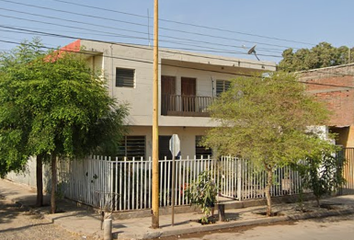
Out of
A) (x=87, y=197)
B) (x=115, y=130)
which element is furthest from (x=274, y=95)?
(x=87, y=197)

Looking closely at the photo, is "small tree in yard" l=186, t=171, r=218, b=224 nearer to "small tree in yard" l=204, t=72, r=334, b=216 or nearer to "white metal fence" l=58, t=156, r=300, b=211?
"white metal fence" l=58, t=156, r=300, b=211

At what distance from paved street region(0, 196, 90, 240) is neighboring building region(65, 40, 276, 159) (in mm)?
5626

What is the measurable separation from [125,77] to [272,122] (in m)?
7.71

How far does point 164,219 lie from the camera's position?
11367 millimetres

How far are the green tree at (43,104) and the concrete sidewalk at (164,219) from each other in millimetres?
2074

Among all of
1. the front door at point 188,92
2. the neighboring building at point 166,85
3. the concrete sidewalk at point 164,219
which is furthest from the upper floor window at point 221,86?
the concrete sidewalk at point 164,219

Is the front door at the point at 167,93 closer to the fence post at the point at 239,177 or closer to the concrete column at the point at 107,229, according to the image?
the fence post at the point at 239,177

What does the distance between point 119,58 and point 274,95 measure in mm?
7397

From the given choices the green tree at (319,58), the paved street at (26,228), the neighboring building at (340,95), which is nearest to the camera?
the paved street at (26,228)

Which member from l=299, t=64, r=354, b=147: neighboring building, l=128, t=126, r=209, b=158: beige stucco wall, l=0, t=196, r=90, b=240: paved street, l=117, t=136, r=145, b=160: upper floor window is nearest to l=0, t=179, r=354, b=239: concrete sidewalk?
l=0, t=196, r=90, b=240: paved street

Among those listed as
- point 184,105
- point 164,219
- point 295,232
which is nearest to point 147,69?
point 184,105

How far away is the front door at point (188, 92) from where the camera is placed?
62.5ft

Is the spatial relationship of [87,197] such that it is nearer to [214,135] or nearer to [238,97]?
[214,135]

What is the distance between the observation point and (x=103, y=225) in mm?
9648
